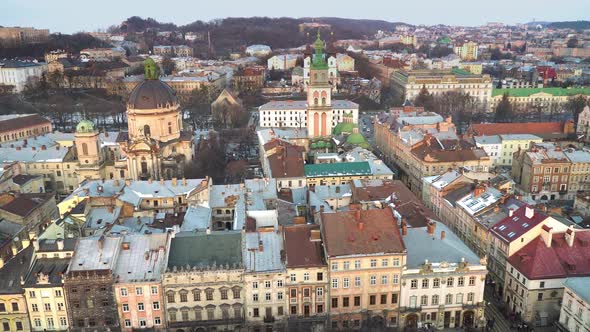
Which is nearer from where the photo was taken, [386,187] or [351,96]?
[386,187]

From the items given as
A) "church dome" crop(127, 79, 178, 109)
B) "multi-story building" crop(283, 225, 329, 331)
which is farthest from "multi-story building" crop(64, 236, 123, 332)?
"church dome" crop(127, 79, 178, 109)

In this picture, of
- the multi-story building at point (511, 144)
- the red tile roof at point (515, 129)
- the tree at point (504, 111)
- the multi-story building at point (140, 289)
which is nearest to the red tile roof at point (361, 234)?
the multi-story building at point (140, 289)

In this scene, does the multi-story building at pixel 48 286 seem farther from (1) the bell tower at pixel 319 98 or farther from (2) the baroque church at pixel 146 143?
(1) the bell tower at pixel 319 98

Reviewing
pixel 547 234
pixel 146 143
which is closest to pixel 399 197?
pixel 547 234

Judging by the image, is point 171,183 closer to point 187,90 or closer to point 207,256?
point 207,256

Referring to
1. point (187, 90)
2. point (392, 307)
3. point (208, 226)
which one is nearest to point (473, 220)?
point (392, 307)

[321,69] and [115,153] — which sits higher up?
[321,69]
